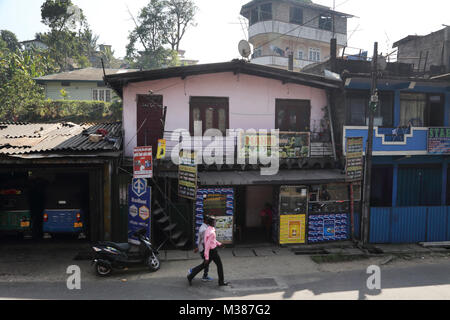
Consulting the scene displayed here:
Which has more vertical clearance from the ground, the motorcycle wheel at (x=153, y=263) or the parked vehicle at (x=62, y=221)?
the parked vehicle at (x=62, y=221)

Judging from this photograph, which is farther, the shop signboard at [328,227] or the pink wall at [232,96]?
the pink wall at [232,96]

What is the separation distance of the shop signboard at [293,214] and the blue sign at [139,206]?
516 cm

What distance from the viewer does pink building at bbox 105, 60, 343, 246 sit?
1282cm

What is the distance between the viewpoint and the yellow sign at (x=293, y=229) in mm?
12945

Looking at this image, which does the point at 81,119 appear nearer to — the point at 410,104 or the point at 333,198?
the point at 333,198

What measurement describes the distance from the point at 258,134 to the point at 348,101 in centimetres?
480

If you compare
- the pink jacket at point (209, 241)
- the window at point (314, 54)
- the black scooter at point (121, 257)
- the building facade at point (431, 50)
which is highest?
the window at point (314, 54)

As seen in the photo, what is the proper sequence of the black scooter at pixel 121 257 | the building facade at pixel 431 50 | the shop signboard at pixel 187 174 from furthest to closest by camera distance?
the building facade at pixel 431 50 < the shop signboard at pixel 187 174 < the black scooter at pixel 121 257

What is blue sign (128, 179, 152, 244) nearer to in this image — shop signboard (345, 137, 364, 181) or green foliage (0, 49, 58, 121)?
shop signboard (345, 137, 364, 181)

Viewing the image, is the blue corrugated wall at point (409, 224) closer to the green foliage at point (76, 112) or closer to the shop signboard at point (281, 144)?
the shop signboard at point (281, 144)

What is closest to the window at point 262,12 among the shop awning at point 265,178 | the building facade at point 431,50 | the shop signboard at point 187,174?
the building facade at point 431,50

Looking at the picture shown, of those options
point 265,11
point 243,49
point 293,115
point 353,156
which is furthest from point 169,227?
point 265,11

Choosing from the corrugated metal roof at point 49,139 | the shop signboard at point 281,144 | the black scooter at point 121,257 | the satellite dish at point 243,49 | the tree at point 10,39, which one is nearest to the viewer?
the black scooter at point 121,257

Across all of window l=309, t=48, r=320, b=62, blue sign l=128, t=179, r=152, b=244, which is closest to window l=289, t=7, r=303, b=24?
window l=309, t=48, r=320, b=62
